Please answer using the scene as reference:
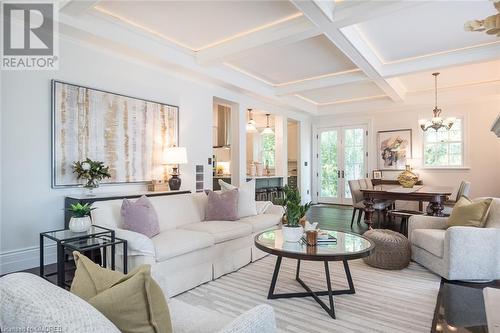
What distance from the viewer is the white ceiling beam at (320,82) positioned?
555cm

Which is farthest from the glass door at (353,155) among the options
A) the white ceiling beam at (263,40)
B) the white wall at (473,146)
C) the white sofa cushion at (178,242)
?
the white sofa cushion at (178,242)

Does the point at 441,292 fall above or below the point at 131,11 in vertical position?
below

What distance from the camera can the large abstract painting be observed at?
356 cm

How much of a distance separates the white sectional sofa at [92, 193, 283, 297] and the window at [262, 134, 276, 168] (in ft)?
20.5

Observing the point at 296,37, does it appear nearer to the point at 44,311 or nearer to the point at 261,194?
the point at 44,311

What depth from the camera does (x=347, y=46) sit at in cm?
399

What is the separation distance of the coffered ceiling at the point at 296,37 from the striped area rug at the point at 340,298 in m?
Answer: 2.70

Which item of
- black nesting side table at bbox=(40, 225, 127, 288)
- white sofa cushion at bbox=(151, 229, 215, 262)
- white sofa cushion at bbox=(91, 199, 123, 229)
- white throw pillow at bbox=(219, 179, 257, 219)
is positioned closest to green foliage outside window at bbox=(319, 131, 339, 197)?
white throw pillow at bbox=(219, 179, 257, 219)

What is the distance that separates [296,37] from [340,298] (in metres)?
2.96

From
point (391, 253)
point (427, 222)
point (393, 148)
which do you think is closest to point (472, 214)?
point (427, 222)

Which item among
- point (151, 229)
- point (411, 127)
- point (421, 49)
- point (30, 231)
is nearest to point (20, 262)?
point (30, 231)

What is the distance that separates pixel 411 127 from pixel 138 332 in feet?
27.3

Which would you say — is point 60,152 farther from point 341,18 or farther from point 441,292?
point 441,292

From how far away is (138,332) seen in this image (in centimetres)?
90
